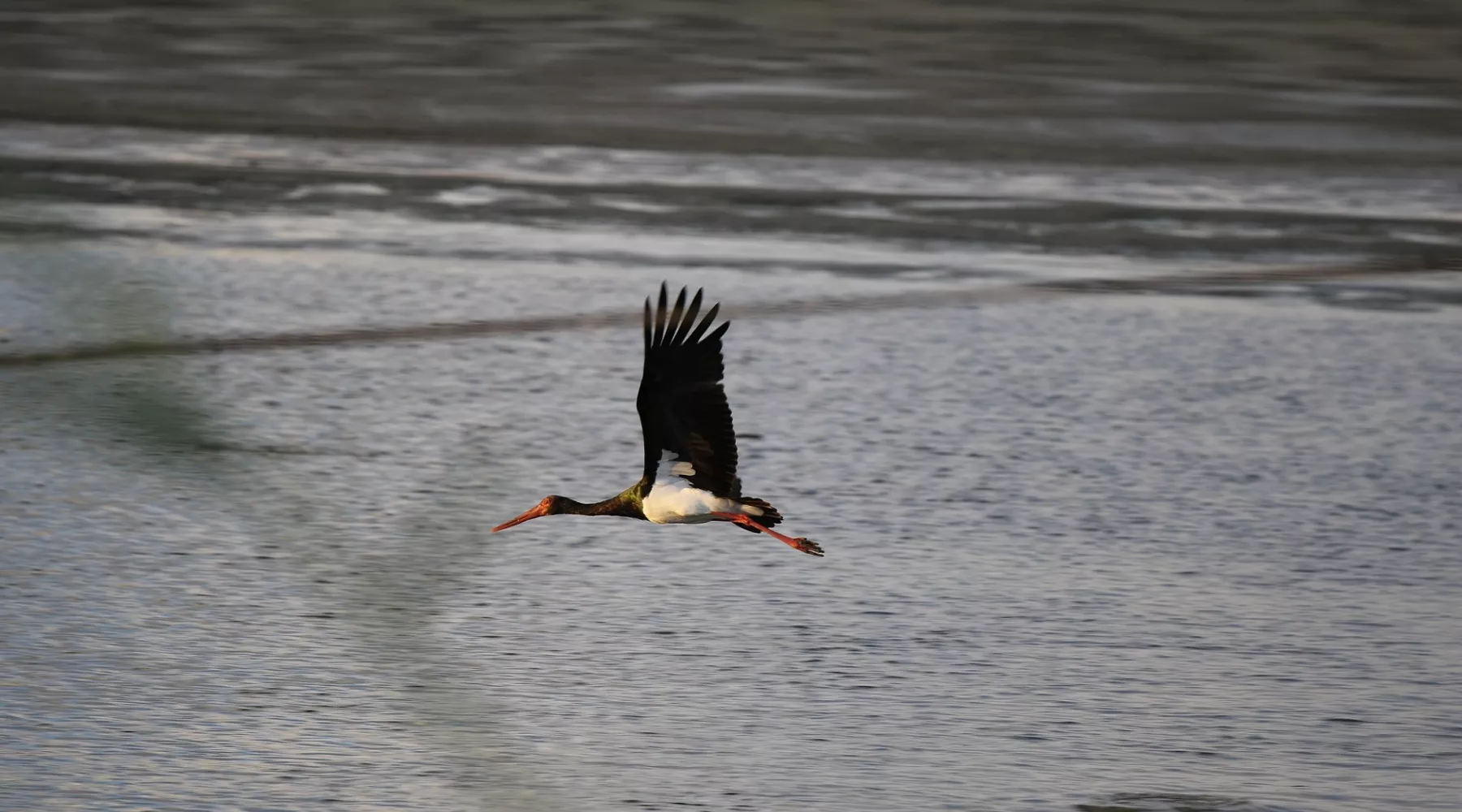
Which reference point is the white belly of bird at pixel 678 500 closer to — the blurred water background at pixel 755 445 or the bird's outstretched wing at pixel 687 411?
the bird's outstretched wing at pixel 687 411

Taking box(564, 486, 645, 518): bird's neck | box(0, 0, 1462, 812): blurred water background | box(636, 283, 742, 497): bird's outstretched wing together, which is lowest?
box(0, 0, 1462, 812): blurred water background

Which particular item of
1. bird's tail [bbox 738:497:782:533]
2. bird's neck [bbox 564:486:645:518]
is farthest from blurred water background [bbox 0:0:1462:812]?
bird's tail [bbox 738:497:782:533]

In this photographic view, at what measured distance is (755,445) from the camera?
525cm

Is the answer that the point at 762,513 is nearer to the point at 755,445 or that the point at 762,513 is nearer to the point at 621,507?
the point at 621,507

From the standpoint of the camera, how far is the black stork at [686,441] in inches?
111

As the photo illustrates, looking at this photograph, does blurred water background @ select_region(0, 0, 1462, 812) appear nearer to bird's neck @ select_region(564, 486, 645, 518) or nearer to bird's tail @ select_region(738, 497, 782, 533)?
bird's neck @ select_region(564, 486, 645, 518)

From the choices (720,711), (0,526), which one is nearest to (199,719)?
(720,711)

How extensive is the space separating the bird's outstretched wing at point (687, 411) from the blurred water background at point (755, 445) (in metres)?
0.33

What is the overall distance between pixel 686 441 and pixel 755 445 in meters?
2.41

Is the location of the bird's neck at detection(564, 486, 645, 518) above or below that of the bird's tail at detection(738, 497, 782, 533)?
below

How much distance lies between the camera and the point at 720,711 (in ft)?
11.4

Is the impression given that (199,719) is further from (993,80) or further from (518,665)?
(993,80)

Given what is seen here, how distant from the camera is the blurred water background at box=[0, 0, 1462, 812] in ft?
10.6

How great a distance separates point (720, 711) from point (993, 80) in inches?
289
